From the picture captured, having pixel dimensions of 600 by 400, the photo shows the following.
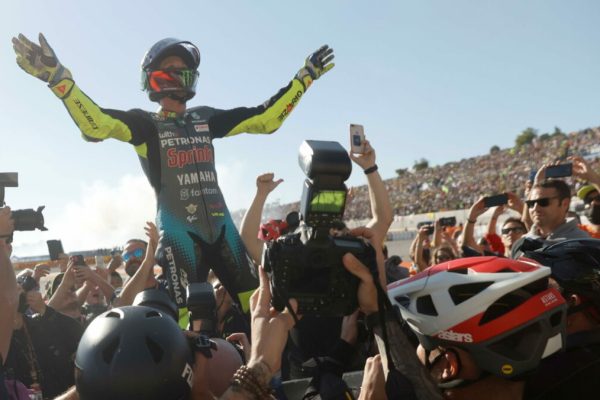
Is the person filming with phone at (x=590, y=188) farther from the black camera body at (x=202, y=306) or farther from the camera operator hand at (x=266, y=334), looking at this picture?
the camera operator hand at (x=266, y=334)

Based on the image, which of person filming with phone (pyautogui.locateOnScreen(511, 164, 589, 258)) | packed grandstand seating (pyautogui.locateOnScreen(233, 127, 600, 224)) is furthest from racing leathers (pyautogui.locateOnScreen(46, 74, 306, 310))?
packed grandstand seating (pyautogui.locateOnScreen(233, 127, 600, 224))

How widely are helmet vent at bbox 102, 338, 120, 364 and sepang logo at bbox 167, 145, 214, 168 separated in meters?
2.57

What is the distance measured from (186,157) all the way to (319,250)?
2850mm

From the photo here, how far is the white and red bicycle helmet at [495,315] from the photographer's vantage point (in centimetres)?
199

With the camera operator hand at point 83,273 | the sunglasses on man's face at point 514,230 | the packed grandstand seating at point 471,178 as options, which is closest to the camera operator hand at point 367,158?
the camera operator hand at point 83,273

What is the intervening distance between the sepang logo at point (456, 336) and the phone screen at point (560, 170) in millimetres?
3018

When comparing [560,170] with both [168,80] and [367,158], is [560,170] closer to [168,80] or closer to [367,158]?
[367,158]

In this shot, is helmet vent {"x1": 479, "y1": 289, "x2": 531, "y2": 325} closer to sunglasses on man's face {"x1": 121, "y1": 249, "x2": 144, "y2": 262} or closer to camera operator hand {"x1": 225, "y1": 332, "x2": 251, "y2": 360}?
camera operator hand {"x1": 225, "y1": 332, "x2": 251, "y2": 360}

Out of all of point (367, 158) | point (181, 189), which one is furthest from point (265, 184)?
point (367, 158)

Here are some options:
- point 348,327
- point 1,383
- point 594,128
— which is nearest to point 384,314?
point 348,327

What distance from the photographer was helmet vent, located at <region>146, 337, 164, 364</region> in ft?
6.03

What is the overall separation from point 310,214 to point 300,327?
1265 mm

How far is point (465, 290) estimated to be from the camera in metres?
2.12

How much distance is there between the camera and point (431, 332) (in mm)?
2109
